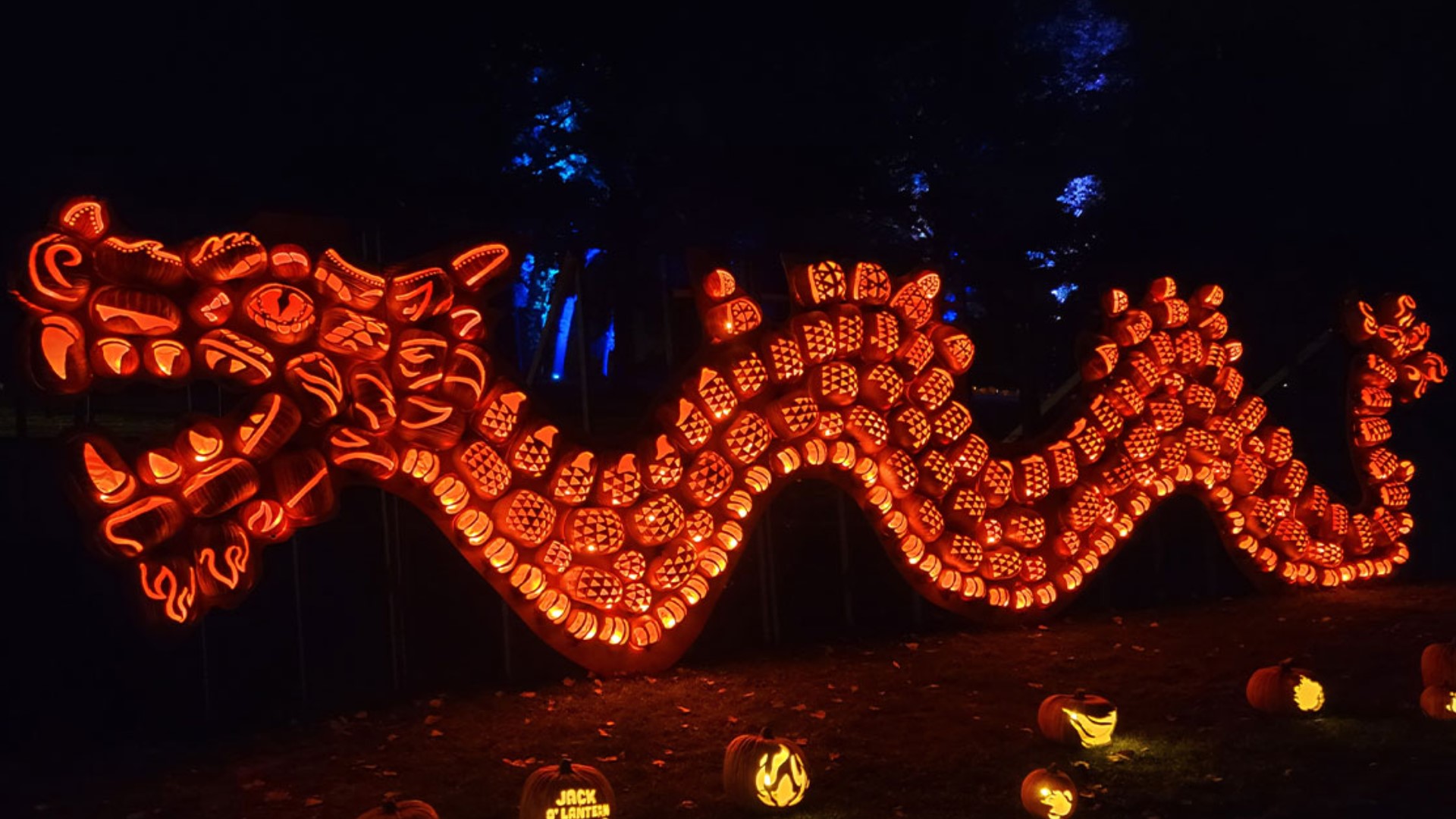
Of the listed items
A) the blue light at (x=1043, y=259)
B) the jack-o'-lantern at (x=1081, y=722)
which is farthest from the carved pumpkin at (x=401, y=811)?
the blue light at (x=1043, y=259)

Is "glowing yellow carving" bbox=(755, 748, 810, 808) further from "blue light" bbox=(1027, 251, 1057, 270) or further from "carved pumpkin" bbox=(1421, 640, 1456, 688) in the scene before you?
"blue light" bbox=(1027, 251, 1057, 270)

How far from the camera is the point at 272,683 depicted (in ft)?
25.5

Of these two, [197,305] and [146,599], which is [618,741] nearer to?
[146,599]

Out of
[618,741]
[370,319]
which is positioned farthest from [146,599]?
[618,741]

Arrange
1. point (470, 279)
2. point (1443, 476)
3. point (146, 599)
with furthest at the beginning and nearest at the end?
point (1443, 476) → point (470, 279) → point (146, 599)

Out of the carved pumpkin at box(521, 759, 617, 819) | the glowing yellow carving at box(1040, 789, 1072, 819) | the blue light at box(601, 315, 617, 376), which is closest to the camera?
the carved pumpkin at box(521, 759, 617, 819)

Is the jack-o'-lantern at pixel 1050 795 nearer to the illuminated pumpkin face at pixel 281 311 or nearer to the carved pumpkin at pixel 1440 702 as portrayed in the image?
the carved pumpkin at pixel 1440 702

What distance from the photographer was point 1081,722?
6.08 metres

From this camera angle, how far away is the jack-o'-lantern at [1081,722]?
6.08 metres

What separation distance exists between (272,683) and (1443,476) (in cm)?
1271

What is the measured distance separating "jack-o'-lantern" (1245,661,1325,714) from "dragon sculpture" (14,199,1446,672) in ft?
9.35

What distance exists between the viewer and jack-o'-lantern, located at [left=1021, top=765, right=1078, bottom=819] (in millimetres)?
5059

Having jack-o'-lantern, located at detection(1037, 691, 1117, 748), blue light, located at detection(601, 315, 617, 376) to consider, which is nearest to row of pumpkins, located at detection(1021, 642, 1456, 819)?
jack-o'-lantern, located at detection(1037, 691, 1117, 748)

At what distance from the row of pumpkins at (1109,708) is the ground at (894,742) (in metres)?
0.08
